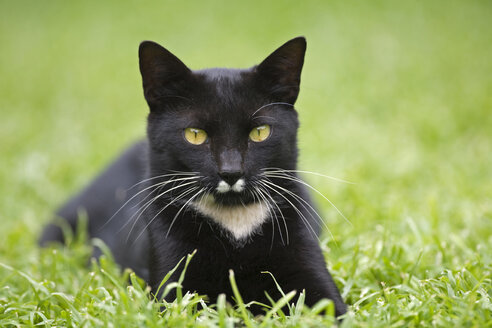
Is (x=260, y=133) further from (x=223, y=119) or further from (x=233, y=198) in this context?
(x=233, y=198)

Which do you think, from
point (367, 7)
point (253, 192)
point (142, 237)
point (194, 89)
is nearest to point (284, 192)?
point (253, 192)

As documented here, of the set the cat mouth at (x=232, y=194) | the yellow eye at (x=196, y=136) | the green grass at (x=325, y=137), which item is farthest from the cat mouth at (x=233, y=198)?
the green grass at (x=325, y=137)

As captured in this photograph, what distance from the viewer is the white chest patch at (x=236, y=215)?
7.56 ft

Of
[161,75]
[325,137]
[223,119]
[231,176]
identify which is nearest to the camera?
[231,176]

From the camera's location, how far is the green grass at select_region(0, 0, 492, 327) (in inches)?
85.8

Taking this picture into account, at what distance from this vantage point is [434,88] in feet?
20.9

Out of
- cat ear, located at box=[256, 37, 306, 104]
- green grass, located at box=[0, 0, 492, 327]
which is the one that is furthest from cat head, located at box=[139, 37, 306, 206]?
green grass, located at box=[0, 0, 492, 327]

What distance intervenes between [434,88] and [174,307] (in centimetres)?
538

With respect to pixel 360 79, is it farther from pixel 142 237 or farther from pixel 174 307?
pixel 174 307

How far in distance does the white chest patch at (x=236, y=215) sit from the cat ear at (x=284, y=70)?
548 millimetres

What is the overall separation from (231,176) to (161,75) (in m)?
0.62

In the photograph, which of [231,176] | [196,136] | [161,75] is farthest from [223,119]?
[161,75]

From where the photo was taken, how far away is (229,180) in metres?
2.10

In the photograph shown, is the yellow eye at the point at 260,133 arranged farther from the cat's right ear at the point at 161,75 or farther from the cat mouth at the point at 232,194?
the cat's right ear at the point at 161,75
